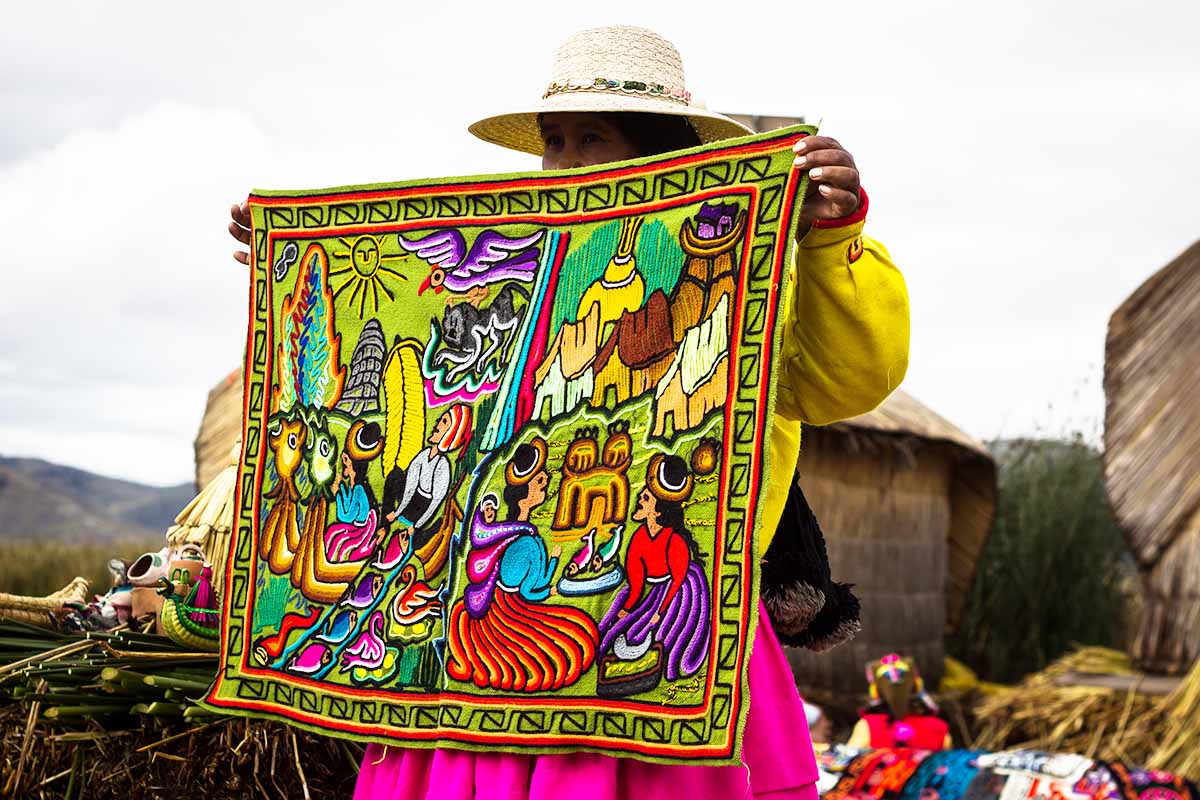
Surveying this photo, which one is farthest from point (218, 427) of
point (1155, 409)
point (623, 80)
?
point (623, 80)

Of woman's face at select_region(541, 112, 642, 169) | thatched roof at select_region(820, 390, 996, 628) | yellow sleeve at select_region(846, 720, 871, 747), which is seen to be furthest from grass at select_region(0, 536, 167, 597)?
woman's face at select_region(541, 112, 642, 169)

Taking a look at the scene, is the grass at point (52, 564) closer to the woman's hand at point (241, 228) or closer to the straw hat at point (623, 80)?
the woman's hand at point (241, 228)

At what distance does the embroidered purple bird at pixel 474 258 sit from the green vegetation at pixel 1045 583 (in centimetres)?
863

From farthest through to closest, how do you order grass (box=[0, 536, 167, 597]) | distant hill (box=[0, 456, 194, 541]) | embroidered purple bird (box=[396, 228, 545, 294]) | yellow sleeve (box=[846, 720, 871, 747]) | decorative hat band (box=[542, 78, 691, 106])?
distant hill (box=[0, 456, 194, 541])
grass (box=[0, 536, 167, 597])
yellow sleeve (box=[846, 720, 871, 747])
decorative hat band (box=[542, 78, 691, 106])
embroidered purple bird (box=[396, 228, 545, 294])

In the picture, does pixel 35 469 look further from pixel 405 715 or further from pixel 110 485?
pixel 405 715

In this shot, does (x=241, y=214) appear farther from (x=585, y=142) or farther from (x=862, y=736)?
(x=862, y=736)

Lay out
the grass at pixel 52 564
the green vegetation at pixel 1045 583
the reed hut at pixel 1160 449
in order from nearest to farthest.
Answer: the reed hut at pixel 1160 449, the grass at pixel 52 564, the green vegetation at pixel 1045 583

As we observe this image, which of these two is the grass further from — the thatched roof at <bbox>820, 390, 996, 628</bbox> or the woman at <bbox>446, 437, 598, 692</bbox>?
the woman at <bbox>446, 437, 598, 692</bbox>

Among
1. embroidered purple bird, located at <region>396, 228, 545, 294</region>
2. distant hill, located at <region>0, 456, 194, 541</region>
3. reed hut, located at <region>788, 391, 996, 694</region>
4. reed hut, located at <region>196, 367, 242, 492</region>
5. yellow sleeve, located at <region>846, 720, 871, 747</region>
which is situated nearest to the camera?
embroidered purple bird, located at <region>396, 228, 545, 294</region>

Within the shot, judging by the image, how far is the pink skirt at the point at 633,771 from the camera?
83.0 inches

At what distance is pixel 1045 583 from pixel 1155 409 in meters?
3.23

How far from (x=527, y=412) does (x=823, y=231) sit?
0.57 m

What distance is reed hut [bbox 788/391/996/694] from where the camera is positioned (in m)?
8.62

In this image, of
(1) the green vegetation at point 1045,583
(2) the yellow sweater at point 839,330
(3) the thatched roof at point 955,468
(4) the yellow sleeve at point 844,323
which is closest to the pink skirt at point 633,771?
(2) the yellow sweater at point 839,330
